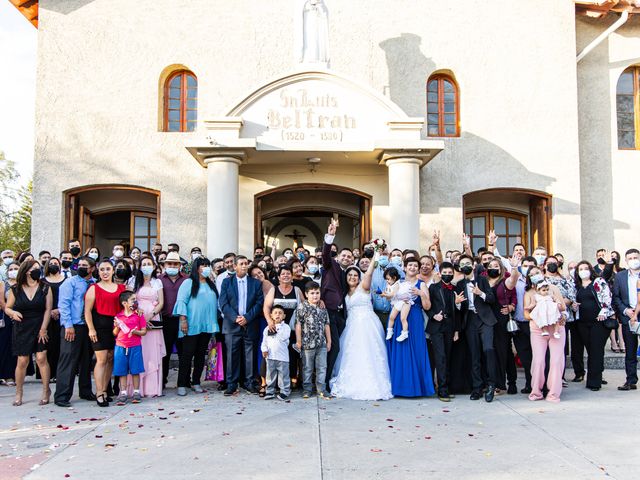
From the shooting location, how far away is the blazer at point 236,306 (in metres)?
8.32

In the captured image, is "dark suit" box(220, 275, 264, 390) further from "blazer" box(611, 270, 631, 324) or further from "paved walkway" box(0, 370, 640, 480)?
"blazer" box(611, 270, 631, 324)

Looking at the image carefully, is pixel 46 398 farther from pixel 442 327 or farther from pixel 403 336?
pixel 442 327

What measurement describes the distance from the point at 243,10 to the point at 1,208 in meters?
18.7

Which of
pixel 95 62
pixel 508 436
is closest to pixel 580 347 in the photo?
pixel 508 436

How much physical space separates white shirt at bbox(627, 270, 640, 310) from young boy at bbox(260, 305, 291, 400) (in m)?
4.92

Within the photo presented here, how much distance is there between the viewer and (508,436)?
6.11m

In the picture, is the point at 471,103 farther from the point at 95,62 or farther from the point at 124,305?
the point at 124,305

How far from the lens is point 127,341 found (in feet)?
25.6

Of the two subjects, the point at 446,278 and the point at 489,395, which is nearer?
the point at 489,395

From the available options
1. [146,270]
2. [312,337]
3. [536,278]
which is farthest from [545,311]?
[146,270]

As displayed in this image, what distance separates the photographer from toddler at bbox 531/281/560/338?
25.8ft

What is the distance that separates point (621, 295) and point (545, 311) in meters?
1.76

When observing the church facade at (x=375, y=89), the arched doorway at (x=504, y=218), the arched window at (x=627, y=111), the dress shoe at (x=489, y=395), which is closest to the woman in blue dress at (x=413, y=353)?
the dress shoe at (x=489, y=395)

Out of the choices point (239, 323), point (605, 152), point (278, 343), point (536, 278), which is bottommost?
point (278, 343)
